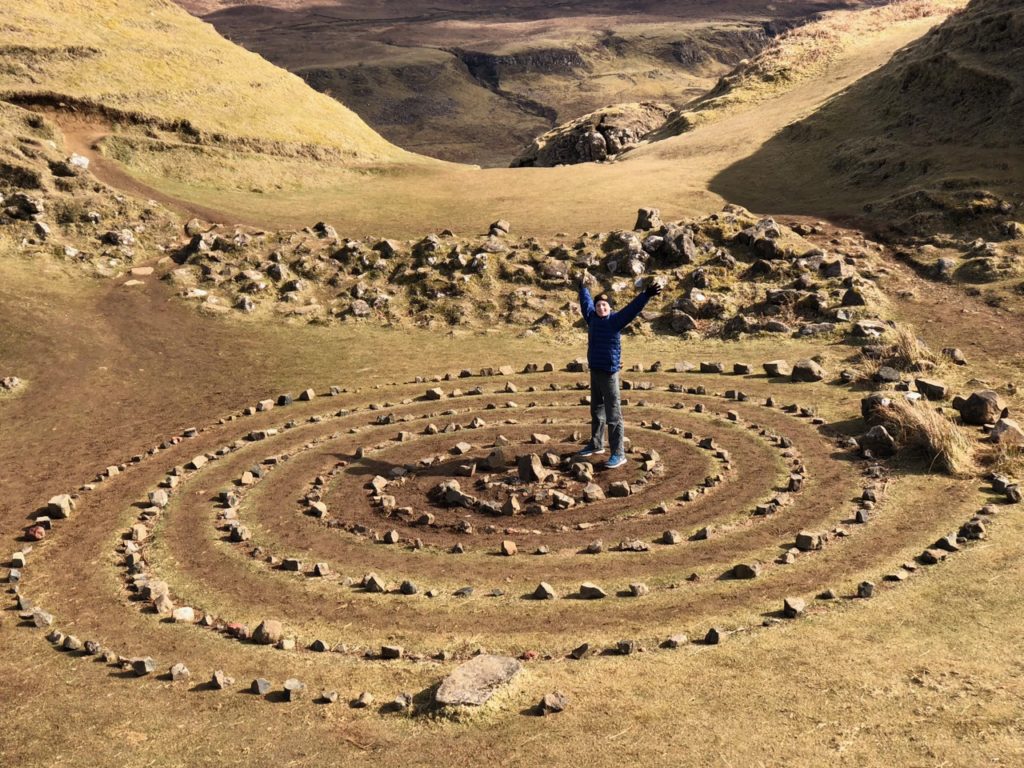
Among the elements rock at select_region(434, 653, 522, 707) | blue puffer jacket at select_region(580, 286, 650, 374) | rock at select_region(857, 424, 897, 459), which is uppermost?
blue puffer jacket at select_region(580, 286, 650, 374)

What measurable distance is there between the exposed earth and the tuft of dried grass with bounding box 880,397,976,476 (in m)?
0.11

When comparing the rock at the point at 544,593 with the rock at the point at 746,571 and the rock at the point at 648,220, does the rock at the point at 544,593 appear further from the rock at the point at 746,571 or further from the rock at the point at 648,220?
the rock at the point at 648,220

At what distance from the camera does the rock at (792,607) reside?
12.9m

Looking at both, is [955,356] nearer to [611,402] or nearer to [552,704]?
[611,402]

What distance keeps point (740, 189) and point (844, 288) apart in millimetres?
21768

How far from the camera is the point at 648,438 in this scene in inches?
883

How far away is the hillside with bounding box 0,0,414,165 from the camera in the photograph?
179 feet

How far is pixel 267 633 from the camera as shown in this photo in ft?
42.9

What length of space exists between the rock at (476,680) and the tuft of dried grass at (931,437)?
11795 millimetres

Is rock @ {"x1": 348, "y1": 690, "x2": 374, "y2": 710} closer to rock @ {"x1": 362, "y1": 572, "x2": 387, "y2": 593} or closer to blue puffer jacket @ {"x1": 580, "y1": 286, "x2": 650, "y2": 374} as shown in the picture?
rock @ {"x1": 362, "y1": 572, "x2": 387, "y2": 593}

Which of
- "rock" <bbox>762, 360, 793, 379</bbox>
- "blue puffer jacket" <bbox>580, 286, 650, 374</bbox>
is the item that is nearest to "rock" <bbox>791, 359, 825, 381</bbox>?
"rock" <bbox>762, 360, 793, 379</bbox>

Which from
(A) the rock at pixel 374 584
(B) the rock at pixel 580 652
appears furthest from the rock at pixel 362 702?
(A) the rock at pixel 374 584

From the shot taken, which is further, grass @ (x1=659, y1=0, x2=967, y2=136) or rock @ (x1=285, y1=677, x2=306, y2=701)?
grass @ (x1=659, y1=0, x2=967, y2=136)

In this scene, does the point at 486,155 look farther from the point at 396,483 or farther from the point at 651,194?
the point at 396,483
